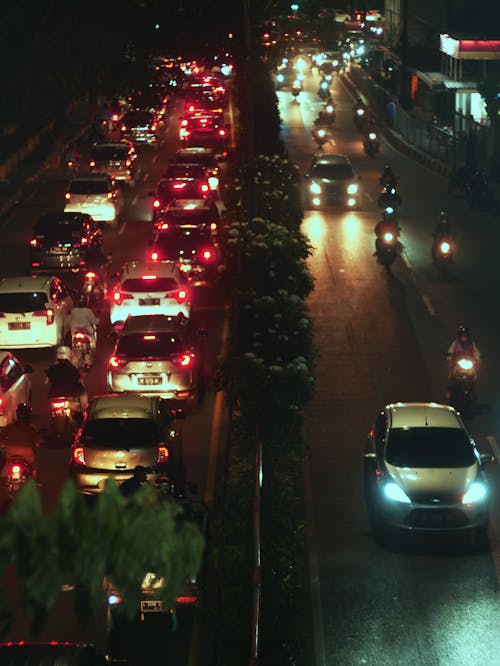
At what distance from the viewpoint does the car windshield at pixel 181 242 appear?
104 feet

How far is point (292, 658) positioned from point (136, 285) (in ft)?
51.9

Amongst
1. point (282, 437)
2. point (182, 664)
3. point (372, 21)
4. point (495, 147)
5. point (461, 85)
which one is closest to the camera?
point (182, 664)

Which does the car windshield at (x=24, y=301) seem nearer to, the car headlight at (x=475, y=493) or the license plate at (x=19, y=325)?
the license plate at (x=19, y=325)

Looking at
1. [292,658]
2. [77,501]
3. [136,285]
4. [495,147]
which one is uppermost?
[77,501]

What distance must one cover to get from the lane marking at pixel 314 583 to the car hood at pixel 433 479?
1221mm

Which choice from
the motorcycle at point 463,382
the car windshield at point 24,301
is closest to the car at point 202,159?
the car windshield at point 24,301

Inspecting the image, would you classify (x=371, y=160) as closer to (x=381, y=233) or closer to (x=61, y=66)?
(x=61, y=66)

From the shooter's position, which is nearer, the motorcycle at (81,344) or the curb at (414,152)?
the motorcycle at (81,344)

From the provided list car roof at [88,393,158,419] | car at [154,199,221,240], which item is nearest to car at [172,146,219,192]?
car at [154,199,221,240]

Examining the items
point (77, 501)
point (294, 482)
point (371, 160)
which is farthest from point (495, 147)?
point (77, 501)

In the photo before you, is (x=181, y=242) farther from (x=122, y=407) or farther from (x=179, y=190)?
(x=122, y=407)

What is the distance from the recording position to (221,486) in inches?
706

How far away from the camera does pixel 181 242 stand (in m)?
31.7

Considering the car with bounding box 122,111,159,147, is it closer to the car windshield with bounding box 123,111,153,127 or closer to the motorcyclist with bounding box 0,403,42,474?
the car windshield with bounding box 123,111,153,127
